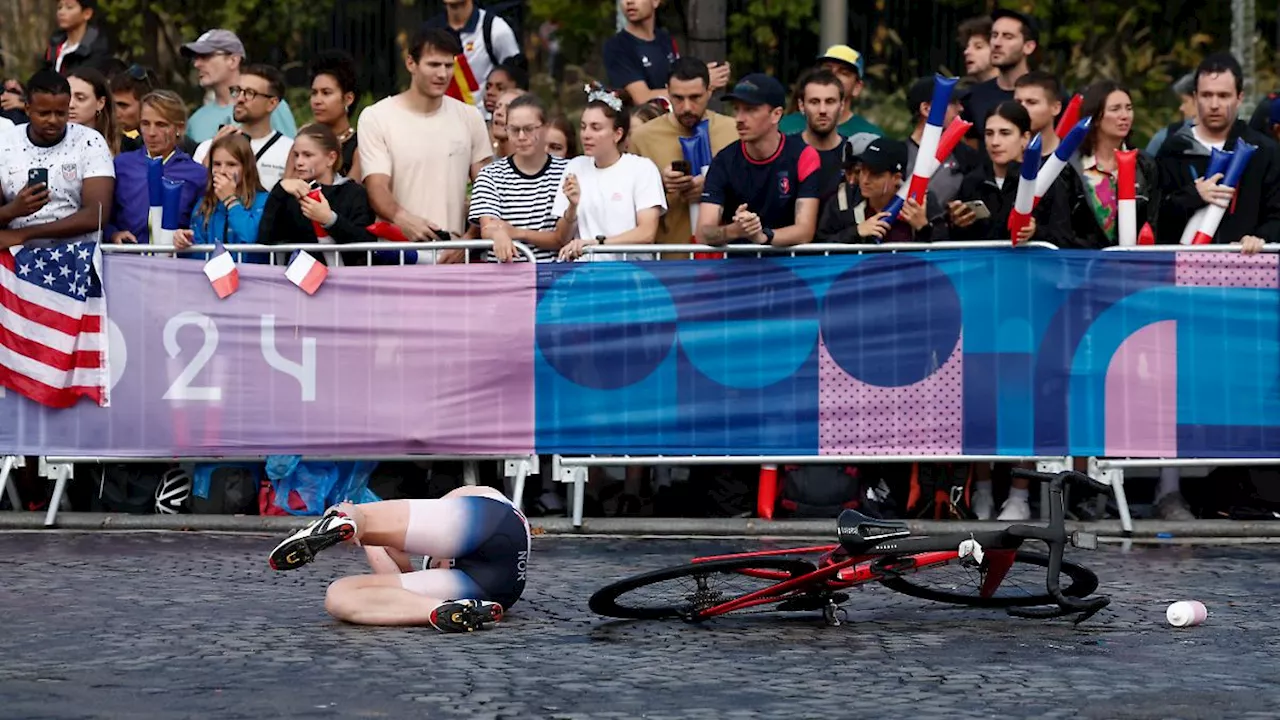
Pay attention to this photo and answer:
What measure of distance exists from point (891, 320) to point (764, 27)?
45.9 feet

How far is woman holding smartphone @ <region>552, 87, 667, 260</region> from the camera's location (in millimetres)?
13031

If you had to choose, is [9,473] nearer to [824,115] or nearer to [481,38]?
[481,38]

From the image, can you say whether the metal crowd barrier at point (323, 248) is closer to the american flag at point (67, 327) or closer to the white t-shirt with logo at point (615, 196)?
the american flag at point (67, 327)

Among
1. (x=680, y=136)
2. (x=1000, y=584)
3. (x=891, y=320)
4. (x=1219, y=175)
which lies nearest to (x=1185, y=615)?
(x=1000, y=584)

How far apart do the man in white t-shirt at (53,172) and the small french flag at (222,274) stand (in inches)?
32.0

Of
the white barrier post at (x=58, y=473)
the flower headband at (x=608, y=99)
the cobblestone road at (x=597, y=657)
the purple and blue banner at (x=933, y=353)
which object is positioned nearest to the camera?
the cobblestone road at (x=597, y=657)

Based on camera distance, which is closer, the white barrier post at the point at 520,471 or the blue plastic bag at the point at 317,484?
the white barrier post at the point at 520,471

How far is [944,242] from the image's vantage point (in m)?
12.6

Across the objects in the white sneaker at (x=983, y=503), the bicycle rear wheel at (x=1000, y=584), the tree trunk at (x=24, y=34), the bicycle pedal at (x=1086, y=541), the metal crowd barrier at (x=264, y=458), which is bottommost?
the bicycle rear wheel at (x=1000, y=584)

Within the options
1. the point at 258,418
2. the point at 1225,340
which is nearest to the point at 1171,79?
the point at 1225,340

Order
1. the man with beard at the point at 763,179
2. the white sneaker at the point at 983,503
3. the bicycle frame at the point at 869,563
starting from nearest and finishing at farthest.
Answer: the bicycle frame at the point at 869,563, the man with beard at the point at 763,179, the white sneaker at the point at 983,503

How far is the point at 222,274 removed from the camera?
12.9 metres

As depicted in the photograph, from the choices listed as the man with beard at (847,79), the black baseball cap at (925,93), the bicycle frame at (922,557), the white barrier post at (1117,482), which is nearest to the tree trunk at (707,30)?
the man with beard at (847,79)

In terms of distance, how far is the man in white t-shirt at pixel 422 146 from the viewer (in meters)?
13.7
